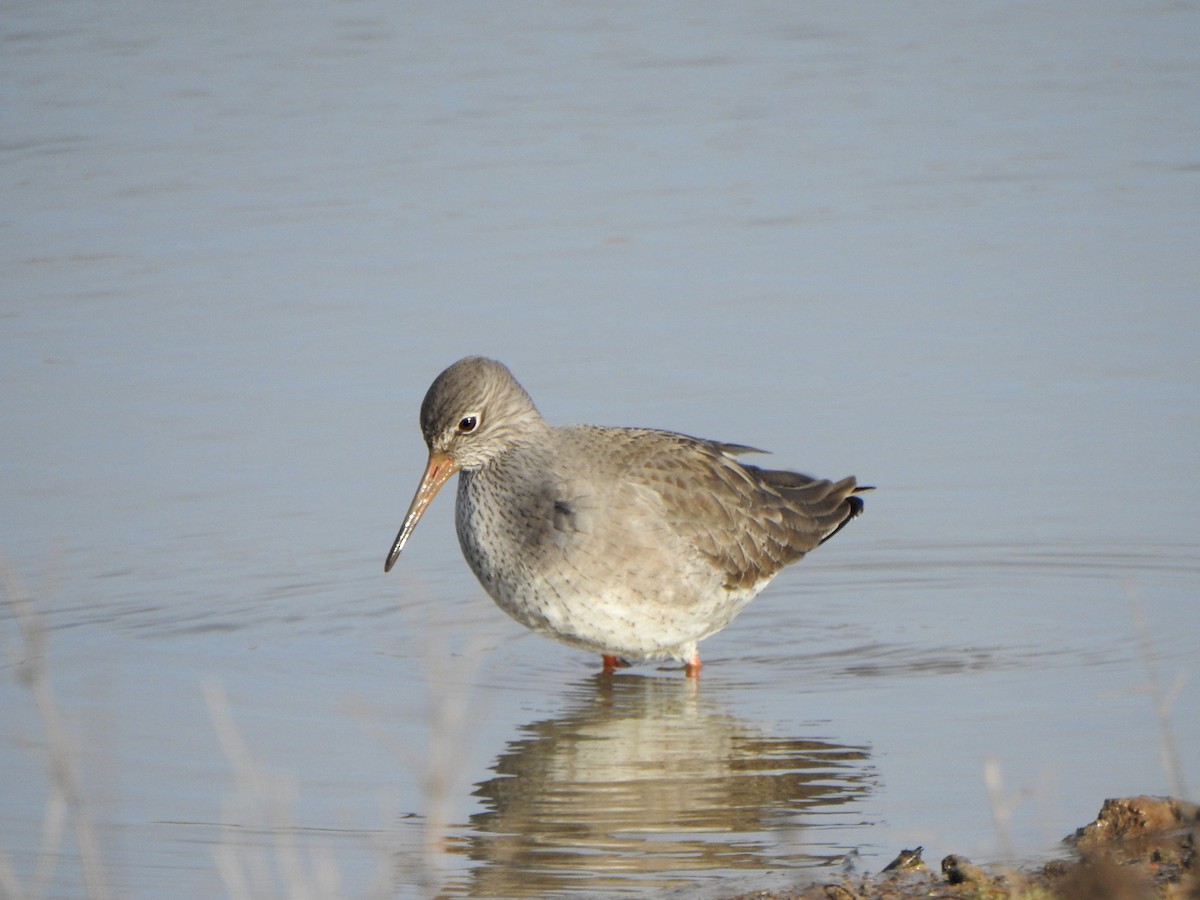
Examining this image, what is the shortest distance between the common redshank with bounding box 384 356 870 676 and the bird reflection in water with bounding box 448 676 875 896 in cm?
40

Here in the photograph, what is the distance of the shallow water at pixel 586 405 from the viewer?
7.27m

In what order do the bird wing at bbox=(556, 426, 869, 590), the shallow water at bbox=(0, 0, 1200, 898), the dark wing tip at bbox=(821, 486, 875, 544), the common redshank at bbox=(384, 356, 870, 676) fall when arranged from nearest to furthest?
the shallow water at bbox=(0, 0, 1200, 898)
the common redshank at bbox=(384, 356, 870, 676)
the bird wing at bbox=(556, 426, 869, 590)
the dark wing tip at bbox=(821, 486, 875, 544)

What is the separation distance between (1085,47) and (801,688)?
467 inches

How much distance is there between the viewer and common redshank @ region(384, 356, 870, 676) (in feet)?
28.0

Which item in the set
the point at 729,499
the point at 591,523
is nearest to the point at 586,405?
the point at 729,499

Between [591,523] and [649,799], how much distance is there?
5.17 feet

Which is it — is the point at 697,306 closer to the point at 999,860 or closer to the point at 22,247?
the point at 22,247

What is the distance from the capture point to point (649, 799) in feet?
24.1

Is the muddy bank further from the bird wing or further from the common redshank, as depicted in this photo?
the bird wing

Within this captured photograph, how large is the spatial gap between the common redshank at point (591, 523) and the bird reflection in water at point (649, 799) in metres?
0.40

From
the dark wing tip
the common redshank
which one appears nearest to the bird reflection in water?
the common redshank

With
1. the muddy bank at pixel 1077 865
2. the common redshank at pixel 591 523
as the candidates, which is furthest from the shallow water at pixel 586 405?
the common redshank at pixel 591 523

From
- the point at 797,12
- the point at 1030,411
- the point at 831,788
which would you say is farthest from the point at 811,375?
the point at 797,12

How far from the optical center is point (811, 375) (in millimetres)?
12102
